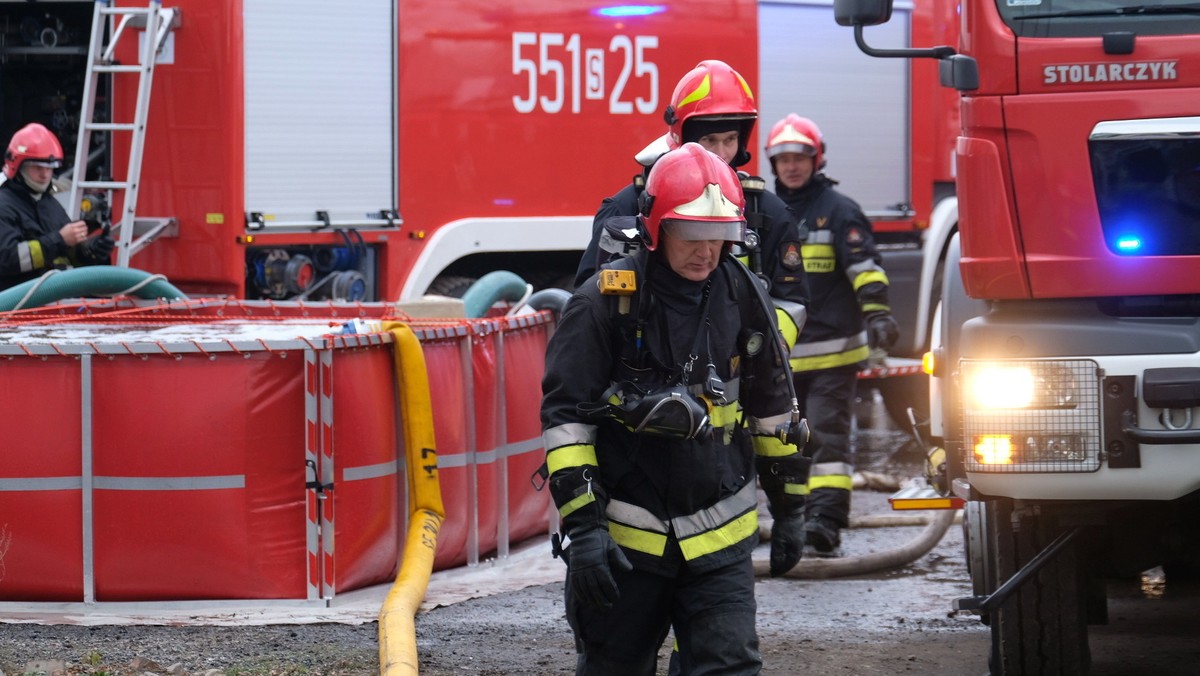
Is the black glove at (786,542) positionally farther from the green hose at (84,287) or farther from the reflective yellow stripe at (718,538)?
the green hose at (84,287)

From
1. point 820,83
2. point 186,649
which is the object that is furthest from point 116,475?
point 820,83

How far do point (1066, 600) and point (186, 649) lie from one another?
2833 mm

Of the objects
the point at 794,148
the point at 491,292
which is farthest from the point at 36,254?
the point at 794,148

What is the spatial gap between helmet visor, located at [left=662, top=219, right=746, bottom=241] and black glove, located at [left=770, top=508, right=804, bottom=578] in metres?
0.88

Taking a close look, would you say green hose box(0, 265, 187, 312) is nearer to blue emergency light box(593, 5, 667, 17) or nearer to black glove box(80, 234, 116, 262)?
black glove box(80, 234, 116, 262)

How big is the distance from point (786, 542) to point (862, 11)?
61.1 inches

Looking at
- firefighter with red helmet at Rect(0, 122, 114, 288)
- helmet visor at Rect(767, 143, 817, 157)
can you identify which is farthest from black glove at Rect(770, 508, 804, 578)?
firefighter with red helmet at Rect(0, 122, 114, 288)

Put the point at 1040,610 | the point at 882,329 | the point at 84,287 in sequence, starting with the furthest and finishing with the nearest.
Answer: the point at 84,287, the point at 882,329, the point at 1040,610

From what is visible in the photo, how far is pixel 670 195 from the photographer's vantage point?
13.6 ft

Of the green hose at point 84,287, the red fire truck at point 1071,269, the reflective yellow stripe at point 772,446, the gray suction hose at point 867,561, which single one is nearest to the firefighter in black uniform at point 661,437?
the reflective yellow stripe at point 772,446

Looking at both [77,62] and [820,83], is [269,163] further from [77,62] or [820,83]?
[820,83]

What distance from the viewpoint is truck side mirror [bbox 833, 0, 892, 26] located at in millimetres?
5012

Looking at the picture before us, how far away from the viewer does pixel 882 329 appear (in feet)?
25.6

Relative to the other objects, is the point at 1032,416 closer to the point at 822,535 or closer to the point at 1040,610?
the point at 1040,610
